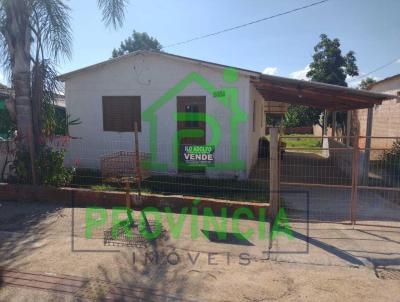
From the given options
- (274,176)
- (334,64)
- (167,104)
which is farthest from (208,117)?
(334,64)

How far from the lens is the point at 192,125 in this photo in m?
10.1

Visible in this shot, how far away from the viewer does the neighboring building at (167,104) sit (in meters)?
9.48

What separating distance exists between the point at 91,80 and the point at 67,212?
5328 mm

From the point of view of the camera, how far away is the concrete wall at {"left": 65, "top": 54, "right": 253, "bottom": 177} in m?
9.67

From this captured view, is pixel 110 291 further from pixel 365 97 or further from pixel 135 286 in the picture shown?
pixel 365 97

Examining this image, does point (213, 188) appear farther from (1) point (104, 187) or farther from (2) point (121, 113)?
(2) point (121, 113)

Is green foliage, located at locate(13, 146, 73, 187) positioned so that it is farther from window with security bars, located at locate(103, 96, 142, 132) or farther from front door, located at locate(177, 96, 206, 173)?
front door, located at locate(177, 96, 206, 173)

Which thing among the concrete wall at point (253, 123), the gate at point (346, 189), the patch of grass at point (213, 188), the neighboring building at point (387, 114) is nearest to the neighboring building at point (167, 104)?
the concrete wall at point (253, 123)

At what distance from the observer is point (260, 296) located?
3668 millimetres

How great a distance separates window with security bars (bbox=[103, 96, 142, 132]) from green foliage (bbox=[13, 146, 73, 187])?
2903mm

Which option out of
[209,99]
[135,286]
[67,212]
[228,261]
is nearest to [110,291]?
[135,286]

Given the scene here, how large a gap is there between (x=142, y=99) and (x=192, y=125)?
1.73 meters

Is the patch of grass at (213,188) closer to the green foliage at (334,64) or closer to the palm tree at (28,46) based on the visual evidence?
the palm tree at (28,46)

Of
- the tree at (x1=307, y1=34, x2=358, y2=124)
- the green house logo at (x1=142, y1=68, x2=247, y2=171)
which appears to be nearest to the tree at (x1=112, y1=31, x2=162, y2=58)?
the tree at (x1=307, y1=34, x2=358, y2=124)
